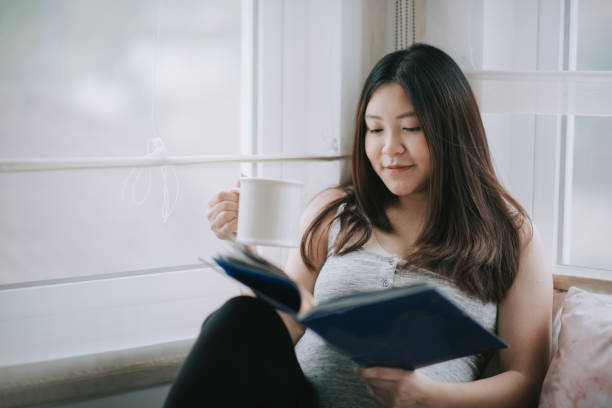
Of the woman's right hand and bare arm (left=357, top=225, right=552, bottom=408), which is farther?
the woman's right hand

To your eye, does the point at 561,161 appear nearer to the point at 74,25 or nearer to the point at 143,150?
the point at 143,150

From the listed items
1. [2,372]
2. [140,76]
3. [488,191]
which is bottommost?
[2,372]

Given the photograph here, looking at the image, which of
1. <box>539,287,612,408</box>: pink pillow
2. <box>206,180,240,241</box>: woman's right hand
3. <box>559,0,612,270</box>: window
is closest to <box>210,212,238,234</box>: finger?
<box>206,180,240,241</box>: woman's right hand

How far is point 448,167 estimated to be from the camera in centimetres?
117

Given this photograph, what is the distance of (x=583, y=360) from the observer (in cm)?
85

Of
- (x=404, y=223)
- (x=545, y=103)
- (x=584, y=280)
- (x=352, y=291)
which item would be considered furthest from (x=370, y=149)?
(x=584, y=280)

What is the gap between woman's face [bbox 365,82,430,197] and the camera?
3.75 feet

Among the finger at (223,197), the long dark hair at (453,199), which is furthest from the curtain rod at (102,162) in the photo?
the long dark hair at (453,199)

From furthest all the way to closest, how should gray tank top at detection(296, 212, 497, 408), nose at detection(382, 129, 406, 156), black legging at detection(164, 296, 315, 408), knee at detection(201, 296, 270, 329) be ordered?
nose at detection(382, 129, 406, 156)
gray tank top at detection(296, 212, 497, 408)
knee at detection(201, 296, 270, 329)
black legging at detection(164, 296, 315, 408)

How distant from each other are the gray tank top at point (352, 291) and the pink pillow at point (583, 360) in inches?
7.2

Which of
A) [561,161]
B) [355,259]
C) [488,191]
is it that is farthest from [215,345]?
[561,161]

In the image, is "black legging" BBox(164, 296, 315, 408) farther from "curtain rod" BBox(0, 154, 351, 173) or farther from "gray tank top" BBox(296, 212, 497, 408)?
"curtain rod" BBox(0, 154, 351, 173)

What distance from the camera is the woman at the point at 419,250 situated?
94cm

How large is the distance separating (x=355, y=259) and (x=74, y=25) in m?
0.88
